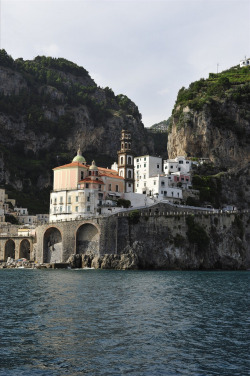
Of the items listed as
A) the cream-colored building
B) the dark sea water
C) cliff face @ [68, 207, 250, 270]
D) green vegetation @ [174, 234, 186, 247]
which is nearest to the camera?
the dark sea water

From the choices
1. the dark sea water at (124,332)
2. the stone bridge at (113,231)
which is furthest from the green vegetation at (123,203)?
the dark sea water at (124,332)

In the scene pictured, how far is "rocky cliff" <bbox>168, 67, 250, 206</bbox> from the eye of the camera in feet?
374

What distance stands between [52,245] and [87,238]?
9.12 meters

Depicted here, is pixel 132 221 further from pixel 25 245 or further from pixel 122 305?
pixel 122 305

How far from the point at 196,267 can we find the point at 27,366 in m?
67.5

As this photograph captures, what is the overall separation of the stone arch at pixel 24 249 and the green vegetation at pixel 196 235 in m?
35.0

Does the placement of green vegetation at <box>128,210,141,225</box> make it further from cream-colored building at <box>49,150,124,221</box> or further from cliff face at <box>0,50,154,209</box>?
cliff face at <box>0,50,154,209</box>

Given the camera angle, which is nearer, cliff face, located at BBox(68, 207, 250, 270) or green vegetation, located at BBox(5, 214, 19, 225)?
cliff face, located at BBox(68, 207, 250, 270)

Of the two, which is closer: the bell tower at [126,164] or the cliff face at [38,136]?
the bell tower at [126,164]

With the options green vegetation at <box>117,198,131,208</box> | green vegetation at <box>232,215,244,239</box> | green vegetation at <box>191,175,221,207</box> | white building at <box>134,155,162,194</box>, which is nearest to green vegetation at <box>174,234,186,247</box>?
green vegetation at <box>232,215,244,239</box>

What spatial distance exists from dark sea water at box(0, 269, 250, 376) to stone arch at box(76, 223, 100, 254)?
114 ft

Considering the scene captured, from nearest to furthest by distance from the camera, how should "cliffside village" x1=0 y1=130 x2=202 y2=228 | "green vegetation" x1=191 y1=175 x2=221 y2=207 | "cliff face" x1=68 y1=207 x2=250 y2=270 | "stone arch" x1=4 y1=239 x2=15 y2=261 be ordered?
"cliff face" x1=68 y1=207 x2=250 y2=270 < "cliffside village" x1=0 y1=130 x2=202 y2=228 < "green vegetation" x1=191 y1=175 x2=221 y2=207 < "stone arch" x1=4 y1=239 x2=15 y2=261

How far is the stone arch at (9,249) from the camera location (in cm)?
10700

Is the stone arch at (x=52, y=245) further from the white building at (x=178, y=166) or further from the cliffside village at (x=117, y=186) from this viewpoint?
the white building at (x=178, y=166)
